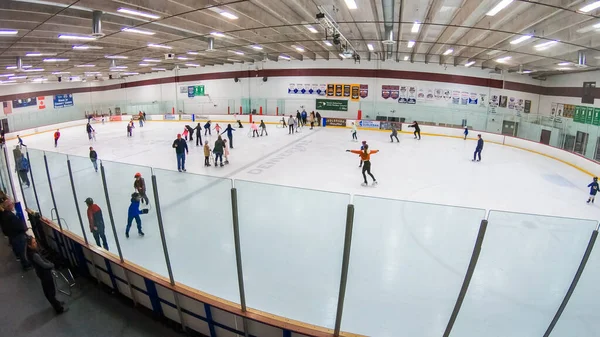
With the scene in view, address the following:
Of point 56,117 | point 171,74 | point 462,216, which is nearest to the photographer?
point 462,216

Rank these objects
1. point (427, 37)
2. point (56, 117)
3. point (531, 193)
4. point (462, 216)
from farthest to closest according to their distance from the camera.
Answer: point (56, 117), point (427, 37), point (531, 193), point (462, 216)

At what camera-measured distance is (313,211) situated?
331cm

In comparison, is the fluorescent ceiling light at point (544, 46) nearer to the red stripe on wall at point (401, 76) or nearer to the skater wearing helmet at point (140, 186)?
the red stripe on wall at point (401, 76)

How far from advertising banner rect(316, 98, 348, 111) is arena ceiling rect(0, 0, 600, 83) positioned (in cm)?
668

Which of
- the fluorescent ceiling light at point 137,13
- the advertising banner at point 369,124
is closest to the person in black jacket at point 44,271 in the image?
the fluorescent ceiling light at point 137,13

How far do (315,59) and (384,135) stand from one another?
9.89 metres

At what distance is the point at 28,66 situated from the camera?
2262 centimetres

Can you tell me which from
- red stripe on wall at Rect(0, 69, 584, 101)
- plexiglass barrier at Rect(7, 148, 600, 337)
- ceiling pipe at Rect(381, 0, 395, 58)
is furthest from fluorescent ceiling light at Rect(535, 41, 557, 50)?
plexiglass barrier at Rect(7, 148, 600, 337)

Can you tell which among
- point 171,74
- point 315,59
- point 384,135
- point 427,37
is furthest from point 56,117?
point 427,37

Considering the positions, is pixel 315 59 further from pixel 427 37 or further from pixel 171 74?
pixel 171 74

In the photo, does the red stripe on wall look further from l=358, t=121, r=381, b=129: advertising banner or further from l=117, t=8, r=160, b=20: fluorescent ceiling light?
l=117, t=8, r=160, b=20: fluorescent ceiling light

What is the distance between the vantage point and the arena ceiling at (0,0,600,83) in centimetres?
955

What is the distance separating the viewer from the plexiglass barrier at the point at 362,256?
2.92 m

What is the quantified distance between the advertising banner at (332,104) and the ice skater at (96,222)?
23506mm
